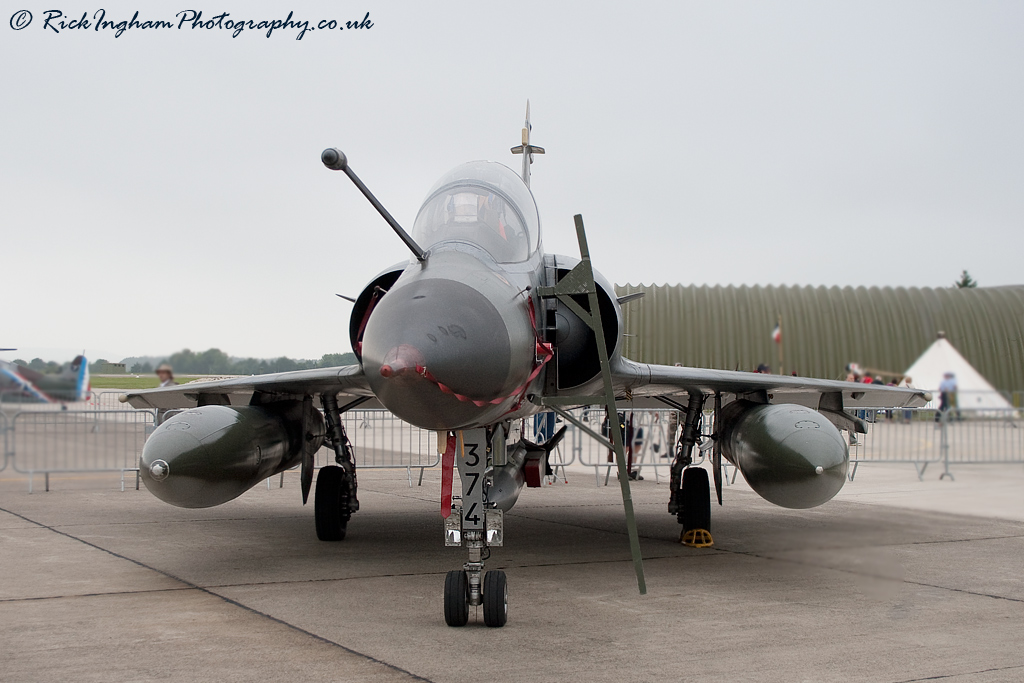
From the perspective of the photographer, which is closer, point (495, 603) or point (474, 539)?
point (495, 603)

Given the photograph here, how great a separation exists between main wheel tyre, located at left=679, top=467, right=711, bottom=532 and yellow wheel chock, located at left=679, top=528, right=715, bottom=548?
0.14ft

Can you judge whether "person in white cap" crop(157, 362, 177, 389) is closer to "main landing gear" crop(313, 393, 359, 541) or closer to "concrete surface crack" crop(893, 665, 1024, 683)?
"concrete surface crack" crop(893, 665, 1024, 683)

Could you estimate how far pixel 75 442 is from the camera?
10.4 meters

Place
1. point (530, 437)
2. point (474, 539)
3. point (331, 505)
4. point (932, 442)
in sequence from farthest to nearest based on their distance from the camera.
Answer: point (932, 442), point (530, 437), point (331, 505), point (474, 539)

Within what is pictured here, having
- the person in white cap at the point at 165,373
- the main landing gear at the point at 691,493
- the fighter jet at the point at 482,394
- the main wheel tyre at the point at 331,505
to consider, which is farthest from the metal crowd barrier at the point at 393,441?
the person in white cap at the point at 165,373

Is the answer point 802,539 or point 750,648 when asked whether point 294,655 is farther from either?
point 802,539

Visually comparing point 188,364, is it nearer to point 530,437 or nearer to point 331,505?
point 331,505

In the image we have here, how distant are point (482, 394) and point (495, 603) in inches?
55.5

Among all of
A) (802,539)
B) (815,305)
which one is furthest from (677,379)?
(802,539)

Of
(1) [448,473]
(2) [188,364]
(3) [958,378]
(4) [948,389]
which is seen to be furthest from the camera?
(1) [448,473]

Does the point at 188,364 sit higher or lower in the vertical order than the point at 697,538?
higher

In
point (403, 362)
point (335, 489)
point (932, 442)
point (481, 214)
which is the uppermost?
point (481, 214)

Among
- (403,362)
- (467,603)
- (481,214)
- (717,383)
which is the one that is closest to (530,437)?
(717,383)

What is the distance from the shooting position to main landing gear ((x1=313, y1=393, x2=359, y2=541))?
8.38 metres
